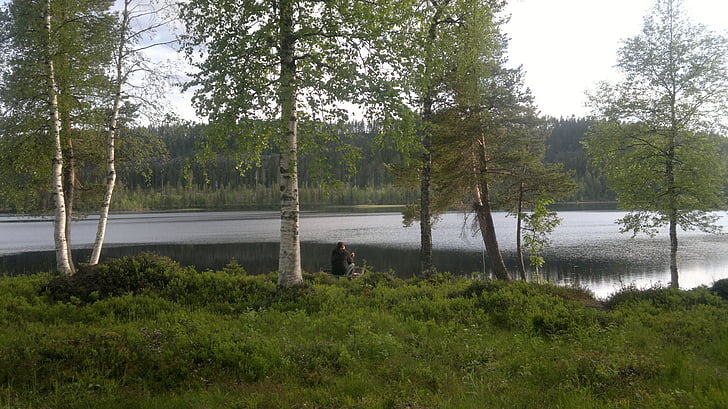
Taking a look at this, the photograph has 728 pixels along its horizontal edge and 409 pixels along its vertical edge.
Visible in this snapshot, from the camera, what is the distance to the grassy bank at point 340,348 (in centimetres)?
464

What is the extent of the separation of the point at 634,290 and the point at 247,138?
10.9 metres

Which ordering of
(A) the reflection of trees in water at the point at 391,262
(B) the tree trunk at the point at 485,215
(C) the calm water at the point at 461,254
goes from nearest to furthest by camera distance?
(B) the tree trunk at the point at 485,215
(A) the reflection of trees in water at the point at 391,262
(C) the calm water at the point at 461,254

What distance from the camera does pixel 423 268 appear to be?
1432 centimetres

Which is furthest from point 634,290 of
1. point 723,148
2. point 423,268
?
point 723,148

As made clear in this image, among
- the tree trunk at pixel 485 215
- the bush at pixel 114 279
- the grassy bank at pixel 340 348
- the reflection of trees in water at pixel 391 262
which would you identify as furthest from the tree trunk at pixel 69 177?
the tree trunk at pixel 485 215

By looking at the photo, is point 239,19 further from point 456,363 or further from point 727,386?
point 727,386

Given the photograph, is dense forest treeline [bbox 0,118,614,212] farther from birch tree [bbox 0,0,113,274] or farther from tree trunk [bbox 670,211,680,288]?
tree trunk [bbox 670,211,680,288]

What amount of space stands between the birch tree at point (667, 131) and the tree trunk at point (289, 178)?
14381 millimetres

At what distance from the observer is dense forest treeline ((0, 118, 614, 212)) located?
8.92 m

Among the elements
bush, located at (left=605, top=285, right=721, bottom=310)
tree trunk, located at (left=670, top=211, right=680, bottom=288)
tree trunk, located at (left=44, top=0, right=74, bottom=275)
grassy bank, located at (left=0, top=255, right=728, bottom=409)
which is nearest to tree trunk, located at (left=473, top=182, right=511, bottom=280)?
tree trunk, located at (left=670, top=211, right=680, bottom=288)

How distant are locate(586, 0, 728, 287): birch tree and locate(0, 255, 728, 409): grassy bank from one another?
775 centimetres

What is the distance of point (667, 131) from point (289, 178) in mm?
16009

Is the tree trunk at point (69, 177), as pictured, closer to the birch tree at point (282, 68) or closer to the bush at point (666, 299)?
the birch tree at point (282, 68)

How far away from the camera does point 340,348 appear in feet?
19.8
